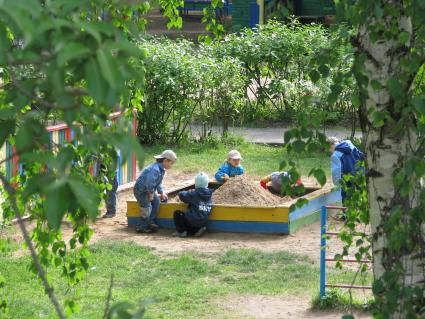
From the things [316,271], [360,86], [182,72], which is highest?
[360,86]

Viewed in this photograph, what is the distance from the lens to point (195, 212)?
10.8 metres

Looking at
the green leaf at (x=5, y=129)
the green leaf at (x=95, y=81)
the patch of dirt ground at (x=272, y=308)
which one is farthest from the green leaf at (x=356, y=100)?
the patch of dirt ground at (x=272, y=308)

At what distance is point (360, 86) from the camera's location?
11.9ft

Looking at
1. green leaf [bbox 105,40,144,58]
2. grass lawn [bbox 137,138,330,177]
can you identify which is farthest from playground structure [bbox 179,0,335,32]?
green leaf [bbox 105,40,144,58]

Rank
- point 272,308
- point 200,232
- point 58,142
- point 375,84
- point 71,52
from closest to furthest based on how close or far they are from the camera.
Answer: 1. point 71,52
2. point 375,84
3. point 272,308
4. point 58,142
5. point 200,232

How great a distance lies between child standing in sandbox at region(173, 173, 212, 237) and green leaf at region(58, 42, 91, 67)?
8.91 m

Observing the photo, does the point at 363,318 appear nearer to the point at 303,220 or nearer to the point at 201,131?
the point at 303,220

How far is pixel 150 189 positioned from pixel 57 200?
879cm

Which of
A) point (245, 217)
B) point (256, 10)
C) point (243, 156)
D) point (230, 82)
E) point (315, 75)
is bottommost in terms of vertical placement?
point (243, 156)

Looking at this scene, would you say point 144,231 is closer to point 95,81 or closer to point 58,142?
point 58,142

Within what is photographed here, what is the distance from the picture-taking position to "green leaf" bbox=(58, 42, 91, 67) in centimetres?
185

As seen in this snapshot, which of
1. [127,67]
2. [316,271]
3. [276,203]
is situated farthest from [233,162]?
[127,67]

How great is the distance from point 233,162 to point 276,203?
3.80ft

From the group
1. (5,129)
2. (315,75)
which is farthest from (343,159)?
(5,129)
